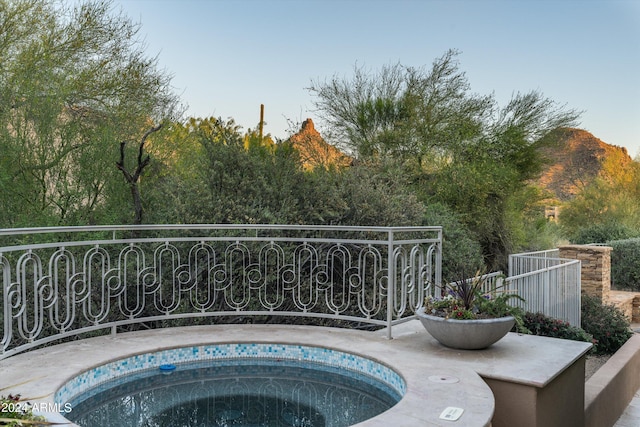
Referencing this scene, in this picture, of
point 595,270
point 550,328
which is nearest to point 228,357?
point 550,328

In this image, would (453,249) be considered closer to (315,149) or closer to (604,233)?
(315,149)

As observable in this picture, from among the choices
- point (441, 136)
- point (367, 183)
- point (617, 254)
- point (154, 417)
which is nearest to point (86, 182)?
point (367, 183)

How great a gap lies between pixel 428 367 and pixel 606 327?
5.83 meters

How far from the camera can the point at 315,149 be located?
11391mm

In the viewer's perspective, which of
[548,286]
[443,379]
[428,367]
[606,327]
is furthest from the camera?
[606,327]

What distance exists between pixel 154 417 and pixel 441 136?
9.94m

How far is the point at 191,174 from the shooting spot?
778cm

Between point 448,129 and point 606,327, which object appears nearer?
point 606,327

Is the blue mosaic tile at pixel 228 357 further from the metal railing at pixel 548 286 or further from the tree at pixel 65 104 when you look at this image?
the tree at pixel 65 104

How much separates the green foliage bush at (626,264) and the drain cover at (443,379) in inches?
435

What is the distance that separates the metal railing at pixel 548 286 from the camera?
6859 mm

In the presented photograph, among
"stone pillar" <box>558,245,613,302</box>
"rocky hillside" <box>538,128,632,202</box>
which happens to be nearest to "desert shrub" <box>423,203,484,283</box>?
"stone pillar" <box>558,245,613,302</box>

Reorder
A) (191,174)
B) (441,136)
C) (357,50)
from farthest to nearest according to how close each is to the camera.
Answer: (357,50) < (441,136) < (191,174)

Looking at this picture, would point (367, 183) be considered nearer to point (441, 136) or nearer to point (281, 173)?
point (281, 173)
